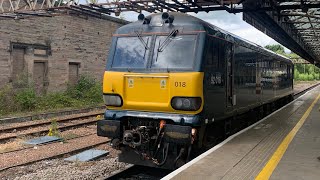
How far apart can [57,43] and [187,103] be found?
16615mm

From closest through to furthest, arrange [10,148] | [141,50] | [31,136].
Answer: [141,50] → [10,148] → [31,136]

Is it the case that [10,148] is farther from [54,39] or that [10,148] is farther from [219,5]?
[54,39]

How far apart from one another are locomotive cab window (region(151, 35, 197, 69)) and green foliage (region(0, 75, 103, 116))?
39.7ft

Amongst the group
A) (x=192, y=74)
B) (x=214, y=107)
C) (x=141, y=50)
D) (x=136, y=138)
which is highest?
(x=141, y=50)

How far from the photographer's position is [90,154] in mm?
9016

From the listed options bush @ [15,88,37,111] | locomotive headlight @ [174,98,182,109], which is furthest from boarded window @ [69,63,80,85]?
locomotive headlight @ [174,98,182,109]

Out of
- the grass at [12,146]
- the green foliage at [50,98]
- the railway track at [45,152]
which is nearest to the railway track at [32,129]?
the grass at [12,146]

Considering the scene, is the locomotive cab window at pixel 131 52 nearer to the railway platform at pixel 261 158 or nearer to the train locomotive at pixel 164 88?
the train locomotive at pixel 164 88

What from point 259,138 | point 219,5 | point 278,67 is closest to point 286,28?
point 278,67

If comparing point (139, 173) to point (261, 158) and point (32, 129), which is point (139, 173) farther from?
point (32, 129)

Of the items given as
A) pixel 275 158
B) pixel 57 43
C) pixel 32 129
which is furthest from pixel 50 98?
pixel 275 158

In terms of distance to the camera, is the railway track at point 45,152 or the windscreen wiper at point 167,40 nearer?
the windscreen wiper at point 167,40

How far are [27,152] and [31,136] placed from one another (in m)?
2.27

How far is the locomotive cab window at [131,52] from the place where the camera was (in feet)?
25.0
